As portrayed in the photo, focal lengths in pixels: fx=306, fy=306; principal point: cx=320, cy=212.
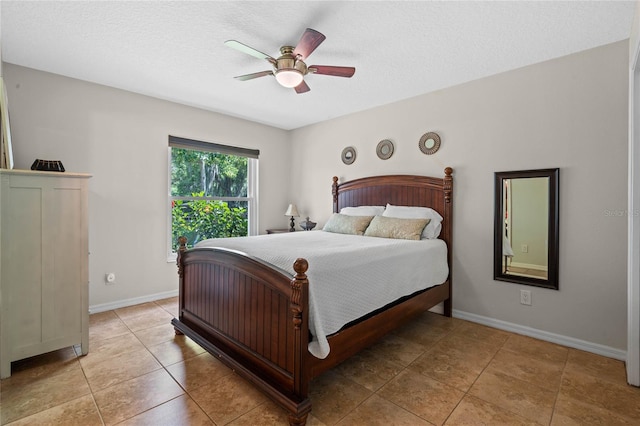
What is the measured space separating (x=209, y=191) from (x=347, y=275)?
306 centimetres

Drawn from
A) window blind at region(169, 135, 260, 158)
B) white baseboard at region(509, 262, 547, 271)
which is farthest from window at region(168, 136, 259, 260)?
white baseboard at region(509, 262, 547, 271)

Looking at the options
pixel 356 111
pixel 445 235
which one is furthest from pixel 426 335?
pixel 356 111

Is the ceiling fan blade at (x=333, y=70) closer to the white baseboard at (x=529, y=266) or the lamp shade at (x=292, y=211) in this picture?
the white baseboard at (x=529, y=266)

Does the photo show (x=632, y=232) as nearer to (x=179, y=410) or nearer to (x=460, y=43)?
(x=460, y=43)

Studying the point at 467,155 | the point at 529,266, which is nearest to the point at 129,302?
the point at 467,155

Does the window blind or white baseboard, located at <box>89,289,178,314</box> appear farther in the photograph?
the window blind

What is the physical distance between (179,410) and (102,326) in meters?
1.75

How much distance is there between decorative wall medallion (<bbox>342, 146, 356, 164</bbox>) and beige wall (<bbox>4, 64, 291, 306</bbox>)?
1.86 metres

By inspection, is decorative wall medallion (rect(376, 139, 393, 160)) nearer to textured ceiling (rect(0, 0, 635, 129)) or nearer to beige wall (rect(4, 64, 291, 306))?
textured ceiling (rect(0, 0, 635, 129))

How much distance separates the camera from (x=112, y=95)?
11.2 feet

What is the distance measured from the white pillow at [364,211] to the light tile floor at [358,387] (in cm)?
154

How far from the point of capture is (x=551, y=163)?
270 centimetres

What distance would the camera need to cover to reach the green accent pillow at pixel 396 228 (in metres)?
3.12

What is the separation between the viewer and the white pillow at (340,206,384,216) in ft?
12.4
